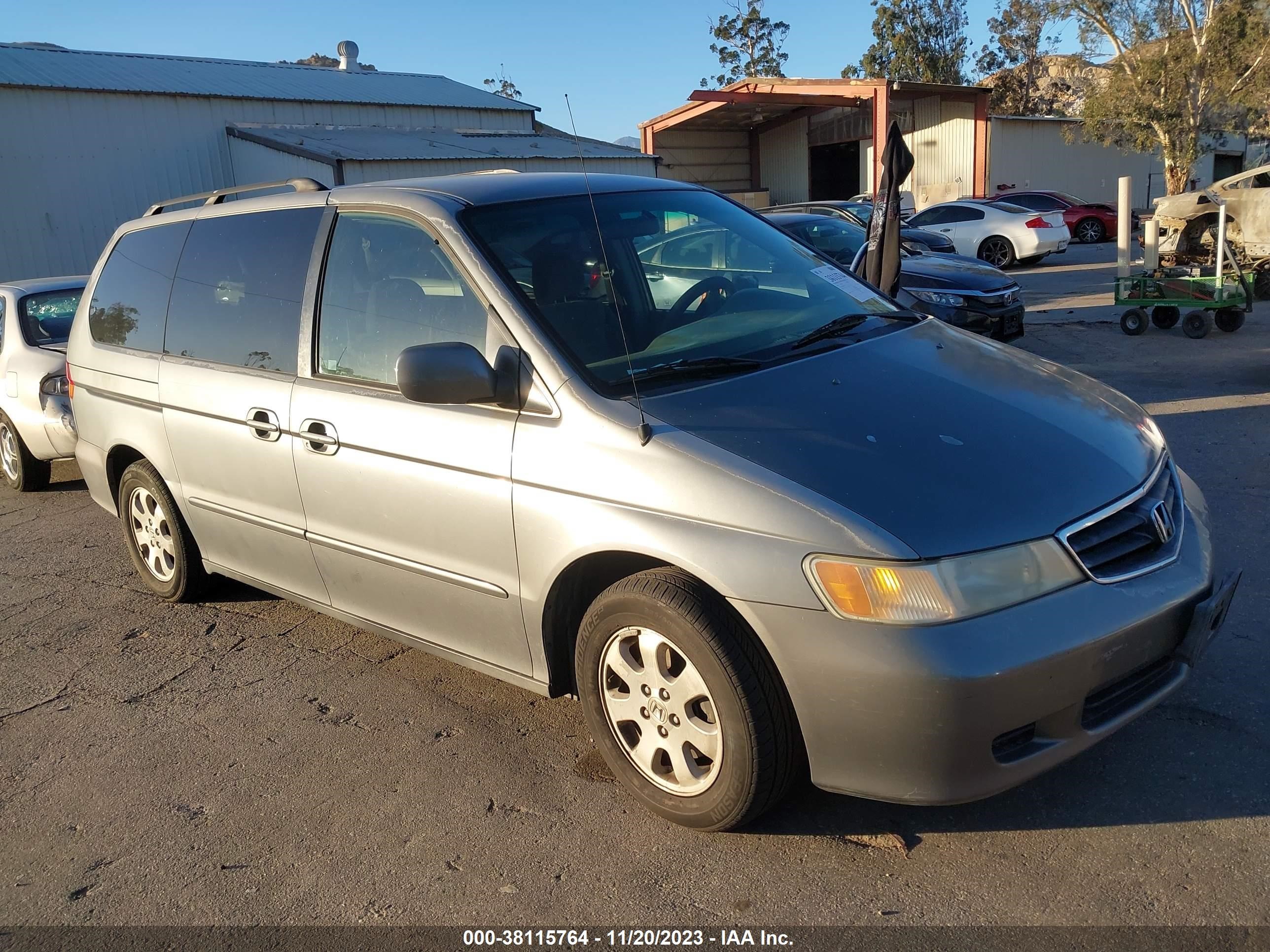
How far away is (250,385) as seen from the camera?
407 centimetres

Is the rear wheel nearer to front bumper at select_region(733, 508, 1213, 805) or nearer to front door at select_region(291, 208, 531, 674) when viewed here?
front door at select_region(291, 208, 531, 674)

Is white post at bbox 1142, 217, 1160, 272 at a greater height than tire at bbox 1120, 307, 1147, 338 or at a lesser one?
greater

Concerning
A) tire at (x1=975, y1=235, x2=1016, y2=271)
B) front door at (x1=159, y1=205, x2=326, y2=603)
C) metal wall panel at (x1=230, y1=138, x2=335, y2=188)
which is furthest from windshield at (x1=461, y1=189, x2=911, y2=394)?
tire at (x1=975, y1=235, x2=1016, y2=271)

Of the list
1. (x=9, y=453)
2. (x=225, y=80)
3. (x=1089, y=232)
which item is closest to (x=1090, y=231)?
(x=1089, y=232)

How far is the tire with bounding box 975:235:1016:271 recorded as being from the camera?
20.6 m

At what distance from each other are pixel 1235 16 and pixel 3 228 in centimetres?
3593

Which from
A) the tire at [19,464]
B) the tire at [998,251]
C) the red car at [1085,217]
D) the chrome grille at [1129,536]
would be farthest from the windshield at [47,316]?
the red car at [1085,217]

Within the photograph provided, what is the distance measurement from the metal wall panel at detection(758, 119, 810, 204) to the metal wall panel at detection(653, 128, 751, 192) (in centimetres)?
52

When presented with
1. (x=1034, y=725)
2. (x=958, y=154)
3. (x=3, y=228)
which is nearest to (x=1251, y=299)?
(x=1034, y=725)

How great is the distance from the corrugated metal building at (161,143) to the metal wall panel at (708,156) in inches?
439

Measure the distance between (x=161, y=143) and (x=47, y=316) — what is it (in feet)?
47.9

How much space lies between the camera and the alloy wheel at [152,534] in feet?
16.3

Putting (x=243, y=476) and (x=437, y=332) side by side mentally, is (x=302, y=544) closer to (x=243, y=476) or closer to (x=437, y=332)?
(x=243, y=476)

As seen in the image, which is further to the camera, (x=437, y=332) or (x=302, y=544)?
(x=302, y=544)
